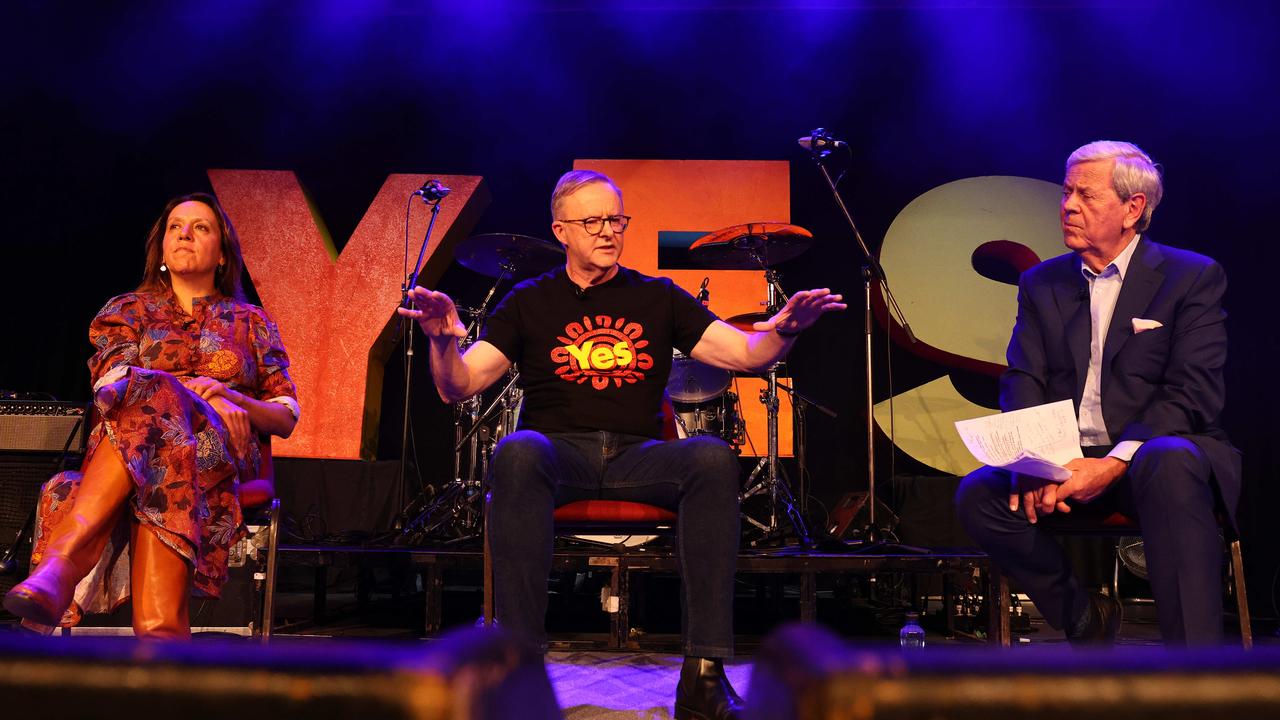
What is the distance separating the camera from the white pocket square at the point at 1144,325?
→ 243 centimetres

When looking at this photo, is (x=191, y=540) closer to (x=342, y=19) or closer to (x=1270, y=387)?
(x=342, y=19)

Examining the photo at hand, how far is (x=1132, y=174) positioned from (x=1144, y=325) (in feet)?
1.43

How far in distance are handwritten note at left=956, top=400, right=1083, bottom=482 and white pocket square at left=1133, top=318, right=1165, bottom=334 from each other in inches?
15.3

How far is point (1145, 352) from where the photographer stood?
2432mm

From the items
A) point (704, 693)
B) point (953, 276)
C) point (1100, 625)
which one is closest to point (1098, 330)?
point (1100, 625)

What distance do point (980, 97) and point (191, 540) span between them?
472 centimetres

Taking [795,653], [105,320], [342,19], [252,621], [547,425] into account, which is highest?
[342,19]

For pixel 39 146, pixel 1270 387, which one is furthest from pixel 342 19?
pixel 1270 387

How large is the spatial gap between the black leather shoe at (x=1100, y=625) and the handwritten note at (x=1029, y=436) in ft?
1.25

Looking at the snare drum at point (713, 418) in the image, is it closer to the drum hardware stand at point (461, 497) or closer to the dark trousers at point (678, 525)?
the drum hardware stand at point (461, 497)

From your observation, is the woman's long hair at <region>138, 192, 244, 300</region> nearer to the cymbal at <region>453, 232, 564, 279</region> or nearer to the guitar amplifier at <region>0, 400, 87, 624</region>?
the guitar amplifier at <region>0, 400, 87, 624</region>

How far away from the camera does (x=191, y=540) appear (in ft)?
7.18

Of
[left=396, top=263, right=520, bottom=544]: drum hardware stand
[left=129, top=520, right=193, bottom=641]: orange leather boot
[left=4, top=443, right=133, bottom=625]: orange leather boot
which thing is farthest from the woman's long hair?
[left=396, top=263, right=520, bottom=544]: drum hardware stand

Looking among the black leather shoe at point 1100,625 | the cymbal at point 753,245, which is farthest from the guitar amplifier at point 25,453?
the black leather shoe at point 1100,625
